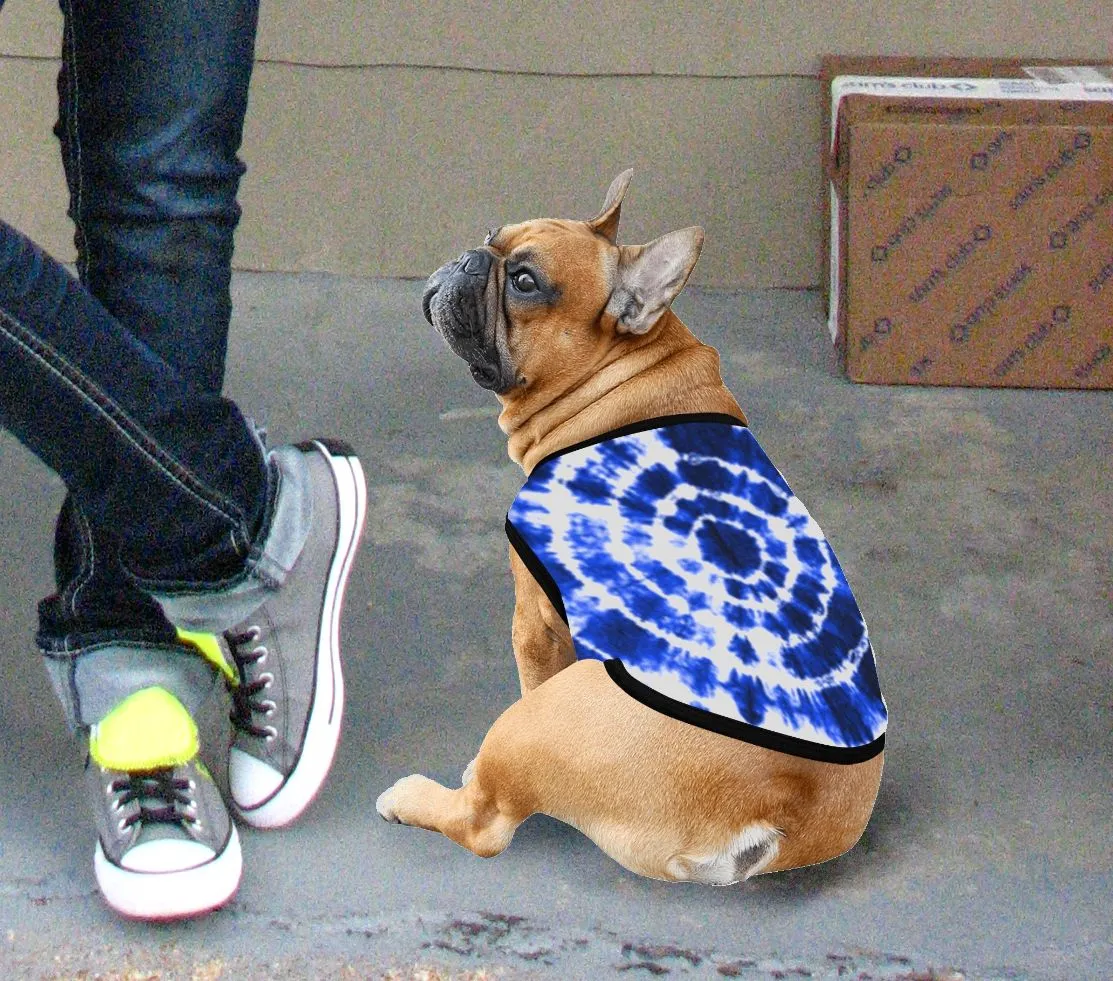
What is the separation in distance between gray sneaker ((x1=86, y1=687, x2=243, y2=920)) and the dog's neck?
26.7 inches

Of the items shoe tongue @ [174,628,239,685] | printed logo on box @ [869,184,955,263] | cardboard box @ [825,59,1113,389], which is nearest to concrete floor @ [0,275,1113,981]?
cardboard box @ [825,59,1113,389]

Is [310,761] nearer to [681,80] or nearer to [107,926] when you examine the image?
[107,926]

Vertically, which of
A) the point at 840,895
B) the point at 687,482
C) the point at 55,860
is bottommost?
the point at 55,860

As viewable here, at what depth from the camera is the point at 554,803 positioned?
5.88ft

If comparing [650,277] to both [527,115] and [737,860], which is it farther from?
[527,115]

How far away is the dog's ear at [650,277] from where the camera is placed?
1973 millimetres

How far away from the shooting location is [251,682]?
2.03m

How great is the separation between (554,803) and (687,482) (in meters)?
0.45

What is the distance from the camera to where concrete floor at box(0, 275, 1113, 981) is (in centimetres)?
180

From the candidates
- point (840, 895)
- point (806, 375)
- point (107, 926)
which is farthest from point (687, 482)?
point (806, 375)

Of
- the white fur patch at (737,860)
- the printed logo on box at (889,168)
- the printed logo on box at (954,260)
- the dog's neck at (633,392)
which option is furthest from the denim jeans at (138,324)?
the printed logo on box at (954,260)

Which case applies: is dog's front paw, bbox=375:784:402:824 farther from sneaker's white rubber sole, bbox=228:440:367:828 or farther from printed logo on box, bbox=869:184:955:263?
printed logo on box, bbox=869:184:955:263

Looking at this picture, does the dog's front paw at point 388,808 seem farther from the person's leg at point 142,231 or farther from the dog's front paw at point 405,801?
the person's leg at point 142,231

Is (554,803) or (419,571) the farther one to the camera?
(419,571)
